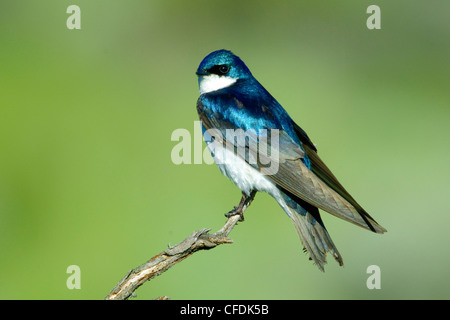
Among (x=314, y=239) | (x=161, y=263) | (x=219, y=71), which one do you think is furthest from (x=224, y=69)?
(x=161, y=263)

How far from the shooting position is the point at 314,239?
10.2ft

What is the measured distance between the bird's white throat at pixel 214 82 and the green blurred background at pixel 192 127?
1.46 meters

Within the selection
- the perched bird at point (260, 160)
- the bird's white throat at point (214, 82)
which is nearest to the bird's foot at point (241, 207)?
the perched bird at point (260, 160)

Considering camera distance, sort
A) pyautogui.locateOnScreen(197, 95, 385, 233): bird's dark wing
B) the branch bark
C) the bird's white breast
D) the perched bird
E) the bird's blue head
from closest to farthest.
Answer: the branch bark < pyautogui.locateOnScreen(197, 95, 385, 233): bird's dark wing < the perched bird < the bird's white breast < the bird's blue head

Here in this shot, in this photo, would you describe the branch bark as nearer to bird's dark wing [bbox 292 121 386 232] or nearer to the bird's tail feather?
the bird's tail feather

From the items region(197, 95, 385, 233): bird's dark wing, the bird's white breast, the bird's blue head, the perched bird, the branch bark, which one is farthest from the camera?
the bird's blue head

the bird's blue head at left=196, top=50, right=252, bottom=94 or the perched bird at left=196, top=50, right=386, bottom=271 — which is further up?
the bird's blue head at left=196, top=50, right=252, bottom=94

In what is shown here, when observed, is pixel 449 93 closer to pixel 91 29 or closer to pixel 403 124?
pixel 403 124

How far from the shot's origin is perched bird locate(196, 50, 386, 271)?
3039 mm

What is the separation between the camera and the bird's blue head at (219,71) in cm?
350

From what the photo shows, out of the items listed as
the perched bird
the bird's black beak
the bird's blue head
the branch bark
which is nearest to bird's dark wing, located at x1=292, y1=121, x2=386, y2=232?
the perched bird

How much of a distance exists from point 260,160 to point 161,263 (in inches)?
32.8

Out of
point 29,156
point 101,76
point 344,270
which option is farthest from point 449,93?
point 29,156

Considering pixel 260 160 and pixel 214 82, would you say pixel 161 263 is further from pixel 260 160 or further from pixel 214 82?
pixel 214 82
